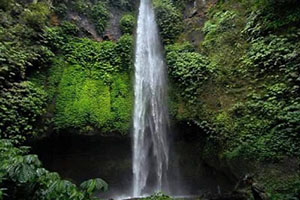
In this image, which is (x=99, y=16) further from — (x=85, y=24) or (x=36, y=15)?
(x=36, y=15)

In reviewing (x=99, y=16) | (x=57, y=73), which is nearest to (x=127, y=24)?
(x=99, y=16)

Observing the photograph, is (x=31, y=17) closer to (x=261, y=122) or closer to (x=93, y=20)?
(x=93, y=20)

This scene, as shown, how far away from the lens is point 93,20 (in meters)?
11.1

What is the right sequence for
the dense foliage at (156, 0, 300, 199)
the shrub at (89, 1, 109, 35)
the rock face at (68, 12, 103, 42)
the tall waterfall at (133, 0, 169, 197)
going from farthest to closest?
the shrub at (89, 1, 109, 35), the rock face at (68, 12, 103, 42), the tall waterfall at (133, 0, 169, 197), the dense foliage at (156, 0, 300, 199)

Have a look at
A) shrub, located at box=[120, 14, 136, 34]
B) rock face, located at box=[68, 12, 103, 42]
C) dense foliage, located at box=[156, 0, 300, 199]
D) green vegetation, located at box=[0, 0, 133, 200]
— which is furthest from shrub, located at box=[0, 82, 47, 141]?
shrub, located at box=[120, 14, 136, 34]

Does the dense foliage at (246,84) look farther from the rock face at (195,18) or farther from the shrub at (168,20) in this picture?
the shrub at (168,20)

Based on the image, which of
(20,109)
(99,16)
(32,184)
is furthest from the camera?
(99,16)

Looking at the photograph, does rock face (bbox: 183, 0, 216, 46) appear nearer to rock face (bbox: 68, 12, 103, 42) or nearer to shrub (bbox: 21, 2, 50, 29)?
rock face (bbox: 68, 12, 103, 42)

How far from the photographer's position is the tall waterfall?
8.49 metres

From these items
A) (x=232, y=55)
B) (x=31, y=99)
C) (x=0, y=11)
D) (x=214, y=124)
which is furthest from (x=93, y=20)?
(x=214, y=124)

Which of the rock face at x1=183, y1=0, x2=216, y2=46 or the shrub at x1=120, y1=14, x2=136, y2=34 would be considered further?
the shrub at x1=120, y1=14, x2=136, y2=34

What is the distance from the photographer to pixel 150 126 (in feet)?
29.4

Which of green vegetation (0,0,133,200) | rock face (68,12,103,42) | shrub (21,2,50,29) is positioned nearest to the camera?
green vegetation (0,0,133,200)

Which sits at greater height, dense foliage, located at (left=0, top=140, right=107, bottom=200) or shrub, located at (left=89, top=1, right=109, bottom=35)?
shrub, located at (left=89, top=1, right=109, bottom=35)
